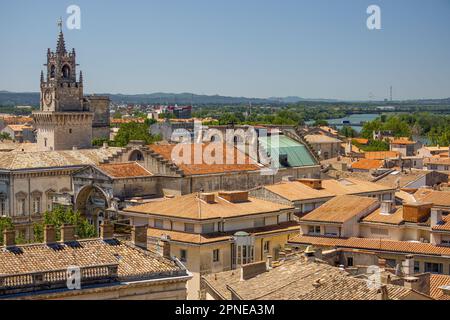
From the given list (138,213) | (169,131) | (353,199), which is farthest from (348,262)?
(169,131)

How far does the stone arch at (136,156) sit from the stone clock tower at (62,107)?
27024mm

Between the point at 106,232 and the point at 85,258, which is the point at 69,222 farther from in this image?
the point at 85,258

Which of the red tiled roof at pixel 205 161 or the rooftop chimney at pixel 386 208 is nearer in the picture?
the rooftop chimney at pixel 386 208

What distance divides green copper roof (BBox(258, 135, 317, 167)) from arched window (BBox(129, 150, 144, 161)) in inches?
336

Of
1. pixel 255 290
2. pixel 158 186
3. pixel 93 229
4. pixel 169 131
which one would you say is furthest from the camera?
pixel 169 131

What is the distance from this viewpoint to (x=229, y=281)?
29688 millimetres

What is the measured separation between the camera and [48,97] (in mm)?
87250

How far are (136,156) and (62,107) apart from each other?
30137 millimetres

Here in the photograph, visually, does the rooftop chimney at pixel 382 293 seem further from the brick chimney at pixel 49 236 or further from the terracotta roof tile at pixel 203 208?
the terracotta roof tile at pixel 203 208

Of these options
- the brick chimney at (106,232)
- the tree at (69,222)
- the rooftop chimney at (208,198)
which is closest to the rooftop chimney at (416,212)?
the rooftop chimney at (208,198)

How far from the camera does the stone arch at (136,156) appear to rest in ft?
190

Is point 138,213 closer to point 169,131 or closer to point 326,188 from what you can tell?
point 326,188

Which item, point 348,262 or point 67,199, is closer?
point 348,262
